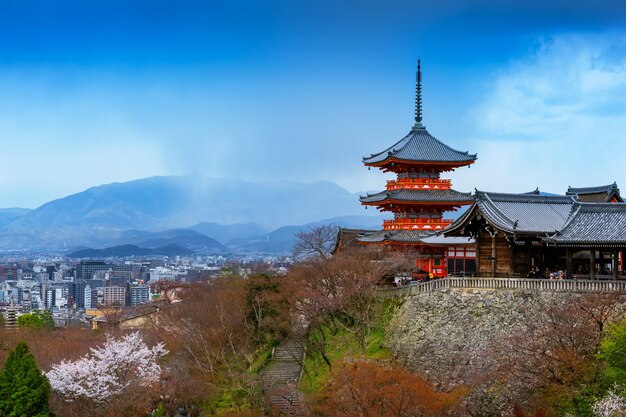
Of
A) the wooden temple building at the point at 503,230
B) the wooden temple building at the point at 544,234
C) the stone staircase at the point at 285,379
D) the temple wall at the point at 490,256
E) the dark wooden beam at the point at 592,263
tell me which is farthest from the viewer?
the temple wall at the point at 490,256

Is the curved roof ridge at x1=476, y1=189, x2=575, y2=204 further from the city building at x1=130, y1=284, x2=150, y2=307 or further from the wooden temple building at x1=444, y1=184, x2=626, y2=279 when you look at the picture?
the city building at x1=130, y1=284, x2=150, y2=307

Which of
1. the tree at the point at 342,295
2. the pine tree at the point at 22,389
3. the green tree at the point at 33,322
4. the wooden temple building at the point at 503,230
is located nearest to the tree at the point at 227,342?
the tree at the point at 342,295

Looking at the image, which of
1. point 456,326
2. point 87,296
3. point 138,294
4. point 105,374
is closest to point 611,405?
point 456,326

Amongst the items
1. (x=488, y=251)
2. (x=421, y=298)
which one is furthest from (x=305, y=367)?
(x=488, y=251)

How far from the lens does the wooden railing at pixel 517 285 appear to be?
28.8 meters

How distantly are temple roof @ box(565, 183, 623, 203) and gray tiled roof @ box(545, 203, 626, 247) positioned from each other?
459cm

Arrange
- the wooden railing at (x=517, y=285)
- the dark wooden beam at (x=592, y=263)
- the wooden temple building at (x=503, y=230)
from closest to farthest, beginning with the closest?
the wooden railing at (x=517, y=285)
the dark wooden beam at (x=592, y=263)
the wooden temple building at (x=503, y=230)

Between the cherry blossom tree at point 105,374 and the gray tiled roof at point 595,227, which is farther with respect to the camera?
the cherry blossom tree at point 105,374

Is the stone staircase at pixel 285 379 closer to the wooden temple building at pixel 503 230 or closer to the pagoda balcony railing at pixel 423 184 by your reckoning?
the wooden temple building at pixel 503 230

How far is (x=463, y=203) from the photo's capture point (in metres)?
44.3

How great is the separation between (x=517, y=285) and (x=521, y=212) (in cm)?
394

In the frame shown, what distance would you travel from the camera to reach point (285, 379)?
3609cm

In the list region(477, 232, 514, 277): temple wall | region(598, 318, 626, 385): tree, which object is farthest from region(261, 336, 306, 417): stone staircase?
region(598, 318, 626, 385): tree

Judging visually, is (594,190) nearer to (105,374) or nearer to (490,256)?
(490,256)
